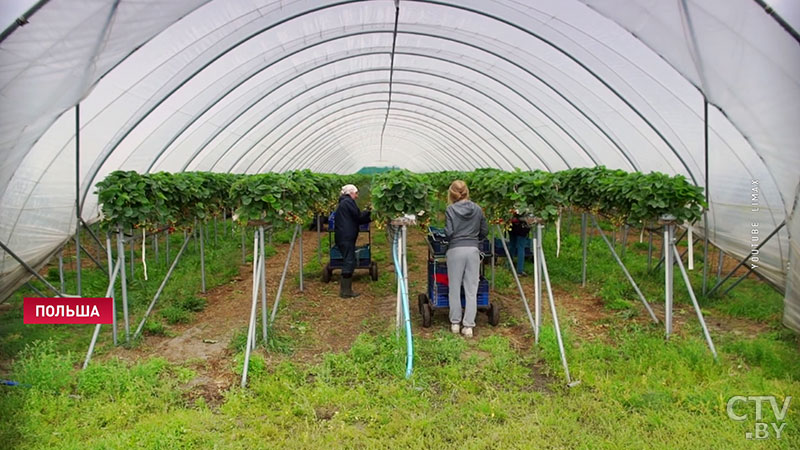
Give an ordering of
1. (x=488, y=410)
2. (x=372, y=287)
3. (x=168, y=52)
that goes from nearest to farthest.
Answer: (x=488, y=410) < (x=168, y=52) < (x=372, y=287)

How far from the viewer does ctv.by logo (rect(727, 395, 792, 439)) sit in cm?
400

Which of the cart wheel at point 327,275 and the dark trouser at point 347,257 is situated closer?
the dark trouser at point 347,257

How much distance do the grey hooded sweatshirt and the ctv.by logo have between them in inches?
121

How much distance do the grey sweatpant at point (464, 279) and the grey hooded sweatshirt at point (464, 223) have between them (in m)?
0.10

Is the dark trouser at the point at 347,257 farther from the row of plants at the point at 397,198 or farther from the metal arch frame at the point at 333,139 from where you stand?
the metal arch frame at the point at 333,139

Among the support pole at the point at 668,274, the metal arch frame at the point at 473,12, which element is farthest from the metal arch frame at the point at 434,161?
the support pole at the point at 668,274

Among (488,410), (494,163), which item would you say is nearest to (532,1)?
(488,410)

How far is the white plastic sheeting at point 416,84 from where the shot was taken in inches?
199

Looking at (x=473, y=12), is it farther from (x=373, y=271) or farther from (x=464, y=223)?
(x=373, y=271)

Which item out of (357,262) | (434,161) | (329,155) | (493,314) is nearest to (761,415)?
(493,314)

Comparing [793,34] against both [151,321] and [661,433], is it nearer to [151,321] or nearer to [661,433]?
[661,433]

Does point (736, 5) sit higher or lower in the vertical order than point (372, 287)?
higher

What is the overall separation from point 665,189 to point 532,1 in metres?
3.84

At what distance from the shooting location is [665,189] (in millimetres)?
6035
